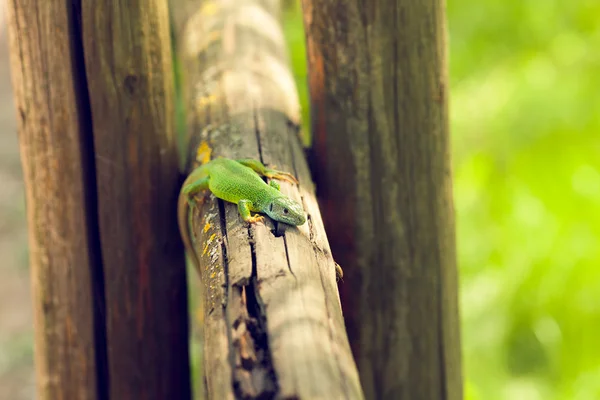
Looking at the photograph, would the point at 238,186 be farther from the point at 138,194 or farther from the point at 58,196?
the point at 58,196

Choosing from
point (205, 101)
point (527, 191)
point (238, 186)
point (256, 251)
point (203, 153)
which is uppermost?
point (527, 191)

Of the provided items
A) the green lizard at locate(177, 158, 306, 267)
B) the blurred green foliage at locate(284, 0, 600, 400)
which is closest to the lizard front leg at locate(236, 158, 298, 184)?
the green lizard at locate(177, 158, 306, 267)

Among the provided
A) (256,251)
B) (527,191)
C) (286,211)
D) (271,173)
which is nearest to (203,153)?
(271,173)

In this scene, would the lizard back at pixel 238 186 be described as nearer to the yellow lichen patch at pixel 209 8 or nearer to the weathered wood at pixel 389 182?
the weathered wood at pixel 389 182

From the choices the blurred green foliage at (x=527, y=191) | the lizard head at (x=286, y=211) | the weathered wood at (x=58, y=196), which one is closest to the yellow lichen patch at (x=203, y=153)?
the weathered wood at (x=58, y=196)

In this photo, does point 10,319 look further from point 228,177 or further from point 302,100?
point 228,177

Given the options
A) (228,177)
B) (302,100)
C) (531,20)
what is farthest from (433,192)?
(531,20)
